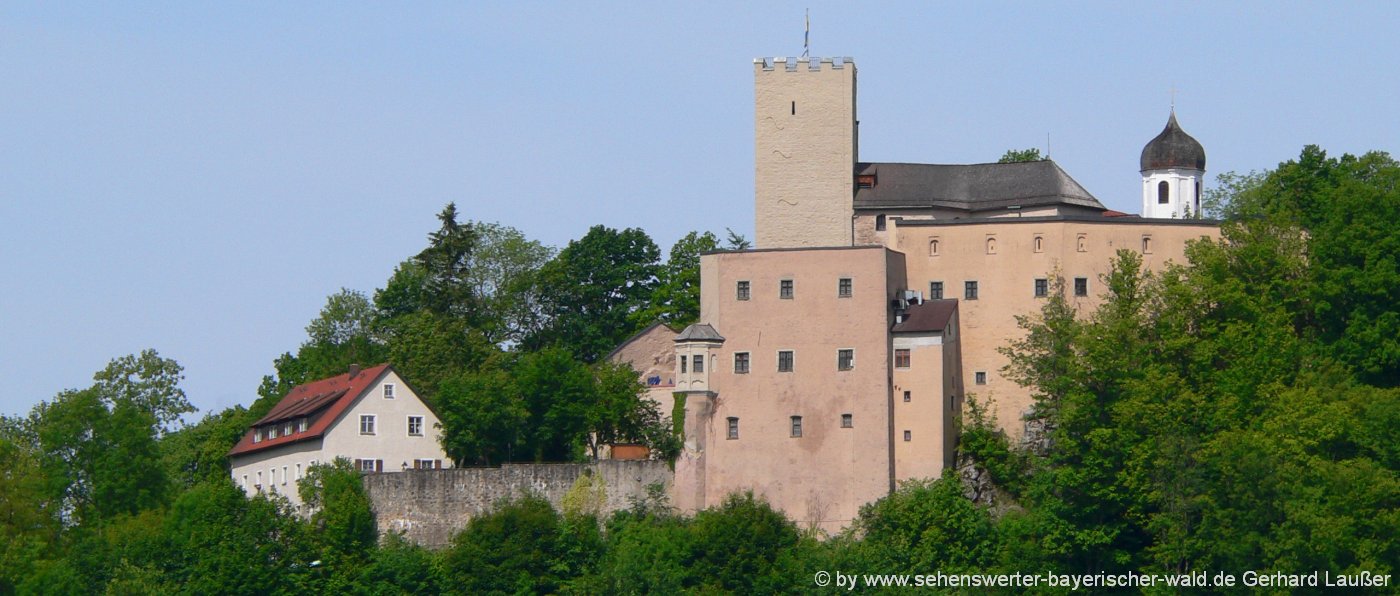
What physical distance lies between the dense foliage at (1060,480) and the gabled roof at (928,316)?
2.04m

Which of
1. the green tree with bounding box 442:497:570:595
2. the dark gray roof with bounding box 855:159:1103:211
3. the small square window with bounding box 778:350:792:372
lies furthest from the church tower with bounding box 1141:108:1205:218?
the green tree with bounding box 442:497:570:595

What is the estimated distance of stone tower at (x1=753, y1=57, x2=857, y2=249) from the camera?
74562 millimetres

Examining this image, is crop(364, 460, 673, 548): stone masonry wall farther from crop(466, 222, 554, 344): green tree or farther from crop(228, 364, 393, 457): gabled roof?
crop(466, 222, 554, 344): green tree

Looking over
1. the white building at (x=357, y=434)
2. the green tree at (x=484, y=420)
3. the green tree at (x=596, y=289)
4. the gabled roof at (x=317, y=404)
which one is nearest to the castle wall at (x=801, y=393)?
Result: the green tree at (x=484, y=420)

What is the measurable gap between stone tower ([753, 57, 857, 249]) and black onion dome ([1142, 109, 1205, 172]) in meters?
12.3

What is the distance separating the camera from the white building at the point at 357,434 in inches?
3029

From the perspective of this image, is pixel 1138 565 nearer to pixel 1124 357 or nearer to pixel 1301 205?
pixel 1124 357

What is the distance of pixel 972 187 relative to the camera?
77062mm

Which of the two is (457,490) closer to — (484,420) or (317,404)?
(484,420)

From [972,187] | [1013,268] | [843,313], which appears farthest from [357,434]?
[1013,268]

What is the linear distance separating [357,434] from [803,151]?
1497 cm

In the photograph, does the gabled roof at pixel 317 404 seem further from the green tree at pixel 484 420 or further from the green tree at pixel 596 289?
the green tree at pixel 596 289

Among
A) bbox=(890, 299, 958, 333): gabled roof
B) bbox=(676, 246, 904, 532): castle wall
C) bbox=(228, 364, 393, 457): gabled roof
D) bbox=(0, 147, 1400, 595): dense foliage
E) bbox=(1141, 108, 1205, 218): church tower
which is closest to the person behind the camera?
bbox=(0, 147, 1400, 595): dense foliage

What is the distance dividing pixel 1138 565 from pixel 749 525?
9.90m
